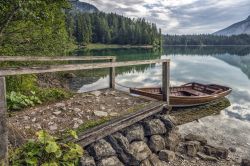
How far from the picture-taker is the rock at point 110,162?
6.21m

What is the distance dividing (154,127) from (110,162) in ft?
8.52

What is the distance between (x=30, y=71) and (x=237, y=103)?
70.1 ft

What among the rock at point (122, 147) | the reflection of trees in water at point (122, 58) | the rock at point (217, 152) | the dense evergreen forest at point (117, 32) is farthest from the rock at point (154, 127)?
the dense evergreen forest at point (117, 32)

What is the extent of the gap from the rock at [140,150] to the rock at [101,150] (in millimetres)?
931

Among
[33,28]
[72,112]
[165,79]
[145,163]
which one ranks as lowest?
[145,163]

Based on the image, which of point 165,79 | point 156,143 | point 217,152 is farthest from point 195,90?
point 156,143

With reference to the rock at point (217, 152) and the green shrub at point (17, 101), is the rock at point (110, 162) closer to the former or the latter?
the green shrub at point (17, 101)

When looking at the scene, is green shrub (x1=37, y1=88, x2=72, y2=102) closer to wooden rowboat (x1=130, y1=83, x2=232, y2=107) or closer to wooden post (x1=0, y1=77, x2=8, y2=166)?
wooden post (x1=0, y1=77, x2=8, y2=166)

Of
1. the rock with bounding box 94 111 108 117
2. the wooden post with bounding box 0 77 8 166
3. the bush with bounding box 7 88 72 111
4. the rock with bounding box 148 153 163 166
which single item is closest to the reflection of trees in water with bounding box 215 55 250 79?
the rock with bounding box 148 153 163 166

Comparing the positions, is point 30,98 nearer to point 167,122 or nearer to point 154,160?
point 154,160

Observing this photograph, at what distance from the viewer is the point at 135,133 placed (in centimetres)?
764

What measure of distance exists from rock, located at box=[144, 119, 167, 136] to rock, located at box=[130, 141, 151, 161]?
0.57 meters

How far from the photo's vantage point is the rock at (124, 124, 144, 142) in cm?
747

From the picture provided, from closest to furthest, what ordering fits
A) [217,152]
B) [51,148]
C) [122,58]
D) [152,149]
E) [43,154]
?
[51,148]
[43,154]
[152,149]
[217,152]
[122,58]
